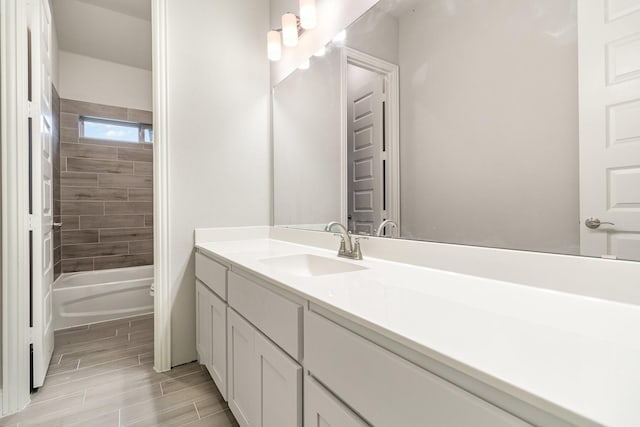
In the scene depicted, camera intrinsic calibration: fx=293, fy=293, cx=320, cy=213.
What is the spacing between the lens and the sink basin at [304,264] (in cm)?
129

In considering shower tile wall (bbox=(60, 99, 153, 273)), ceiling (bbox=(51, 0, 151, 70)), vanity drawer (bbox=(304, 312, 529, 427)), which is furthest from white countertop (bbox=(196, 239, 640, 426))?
shower tile wall (bbox=(60, 99, 153, 273))

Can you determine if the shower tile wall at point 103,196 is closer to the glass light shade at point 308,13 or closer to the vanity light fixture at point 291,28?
the vanity light fixture at point 291,28

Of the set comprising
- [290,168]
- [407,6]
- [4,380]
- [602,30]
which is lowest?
[4,380]

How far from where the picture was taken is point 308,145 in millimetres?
1827

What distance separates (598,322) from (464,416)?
0.36 meters

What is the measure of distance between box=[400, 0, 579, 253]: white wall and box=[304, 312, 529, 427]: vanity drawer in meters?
0.55

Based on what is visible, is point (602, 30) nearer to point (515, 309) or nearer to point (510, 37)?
point (510, 37)

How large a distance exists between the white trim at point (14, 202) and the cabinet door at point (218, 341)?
950mm

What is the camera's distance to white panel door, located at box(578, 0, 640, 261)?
2.12ft

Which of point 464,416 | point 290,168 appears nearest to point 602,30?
point 464,416

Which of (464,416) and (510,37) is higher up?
(510,37)

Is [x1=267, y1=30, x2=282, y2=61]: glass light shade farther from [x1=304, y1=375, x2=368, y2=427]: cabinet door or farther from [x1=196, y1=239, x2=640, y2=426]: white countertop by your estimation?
[x1=304, y1=375, x2=368, y2=427]: cabinet door

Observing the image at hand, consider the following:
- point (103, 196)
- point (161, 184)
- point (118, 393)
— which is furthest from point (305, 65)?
point (103, 196)

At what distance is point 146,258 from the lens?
10.8 ft
